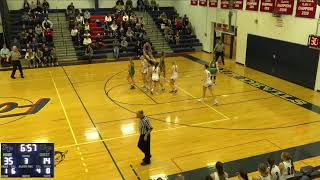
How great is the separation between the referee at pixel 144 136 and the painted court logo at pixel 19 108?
222 inches

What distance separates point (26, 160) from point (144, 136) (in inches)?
139

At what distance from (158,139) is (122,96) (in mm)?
4432

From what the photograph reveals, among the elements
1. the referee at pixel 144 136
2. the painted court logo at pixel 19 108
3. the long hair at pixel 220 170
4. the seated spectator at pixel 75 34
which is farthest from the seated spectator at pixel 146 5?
the long hair at pixel 220 170

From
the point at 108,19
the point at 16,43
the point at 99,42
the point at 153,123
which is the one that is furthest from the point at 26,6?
the point at 153,123

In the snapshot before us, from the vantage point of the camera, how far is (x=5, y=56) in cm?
1936

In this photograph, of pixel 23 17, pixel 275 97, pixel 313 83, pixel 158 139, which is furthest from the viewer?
pixel 23 17

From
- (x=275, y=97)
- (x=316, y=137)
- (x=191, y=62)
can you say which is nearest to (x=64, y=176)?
(x=316, y=137)

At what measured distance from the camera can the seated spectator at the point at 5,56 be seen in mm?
19297

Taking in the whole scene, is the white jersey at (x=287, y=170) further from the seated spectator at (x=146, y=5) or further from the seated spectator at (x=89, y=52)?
the seated spectator at (x=146, y=5)

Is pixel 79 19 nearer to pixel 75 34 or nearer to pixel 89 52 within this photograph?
pixel 75 34

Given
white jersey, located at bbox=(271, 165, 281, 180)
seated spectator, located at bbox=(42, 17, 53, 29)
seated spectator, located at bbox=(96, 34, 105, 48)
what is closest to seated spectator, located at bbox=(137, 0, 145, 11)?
seated spectator, located at bbox=(96, 34, 105, 48)

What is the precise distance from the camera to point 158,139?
10.2m

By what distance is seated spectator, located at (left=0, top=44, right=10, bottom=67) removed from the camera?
1930 centimetres

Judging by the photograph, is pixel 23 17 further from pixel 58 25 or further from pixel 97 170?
pixel 97 170
